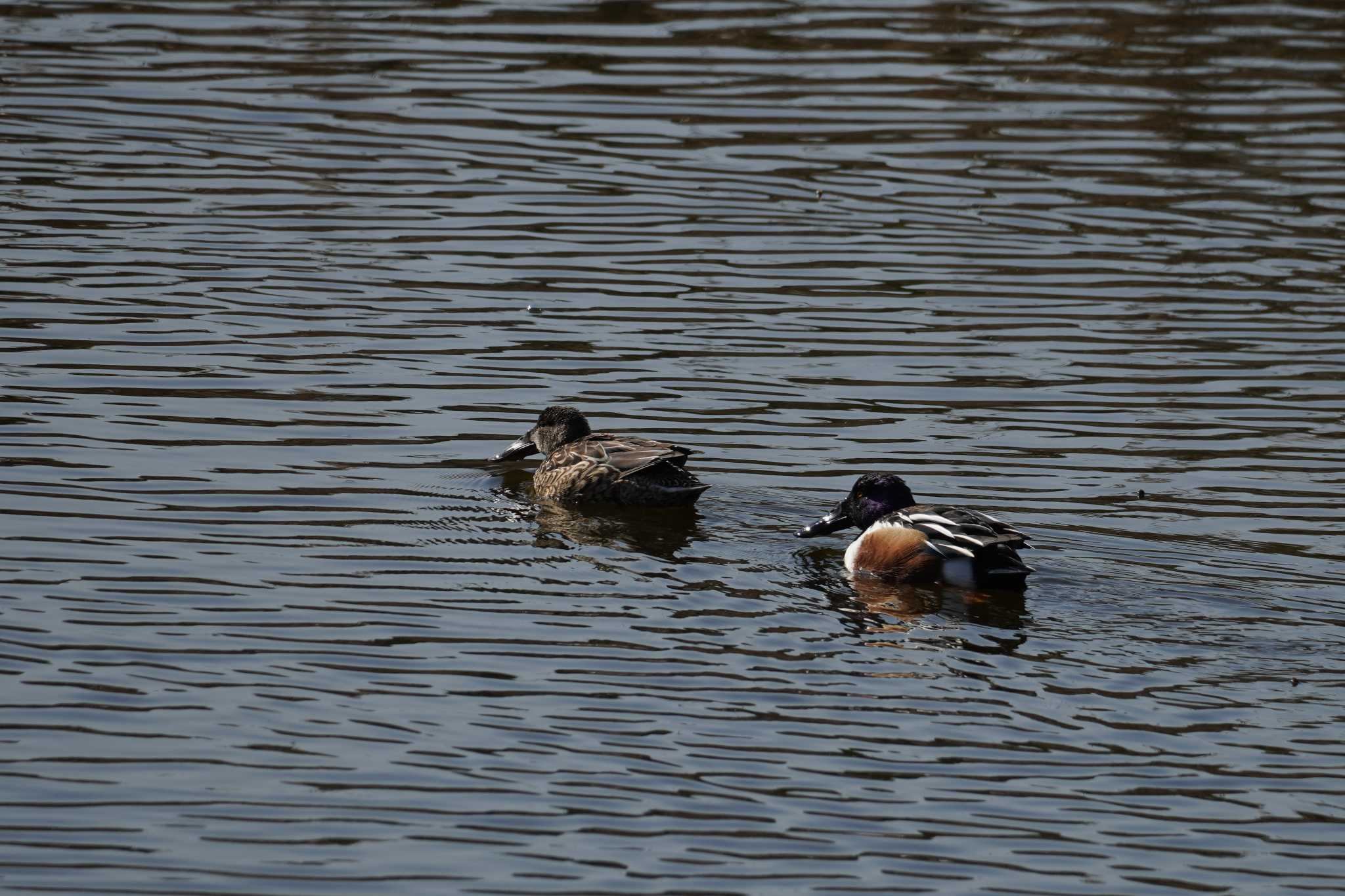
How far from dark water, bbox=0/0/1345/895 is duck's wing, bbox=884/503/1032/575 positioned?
0.18 metres

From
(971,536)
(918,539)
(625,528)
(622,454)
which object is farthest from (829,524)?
(622,454)

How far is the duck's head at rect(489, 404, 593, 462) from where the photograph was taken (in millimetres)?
11602

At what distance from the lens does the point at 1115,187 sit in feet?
Answer: 56.5

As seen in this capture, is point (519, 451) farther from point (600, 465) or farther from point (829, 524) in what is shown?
point (829, 524)

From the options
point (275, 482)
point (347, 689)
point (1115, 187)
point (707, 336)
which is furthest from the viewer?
point (1115, 187)

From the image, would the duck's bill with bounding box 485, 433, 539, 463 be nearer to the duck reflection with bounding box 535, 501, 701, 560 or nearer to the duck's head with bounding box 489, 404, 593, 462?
the duck's head with bounding box 489, 404, 593, 462

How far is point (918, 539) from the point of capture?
997 centimetres

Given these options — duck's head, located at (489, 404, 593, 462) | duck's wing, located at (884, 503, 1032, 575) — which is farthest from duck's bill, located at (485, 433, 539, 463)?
duck's wing, located at (884, 503, 1032, 575)

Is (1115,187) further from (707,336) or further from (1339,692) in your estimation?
(1339,692)

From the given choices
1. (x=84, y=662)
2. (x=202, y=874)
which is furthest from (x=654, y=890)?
(x=84, y=662)

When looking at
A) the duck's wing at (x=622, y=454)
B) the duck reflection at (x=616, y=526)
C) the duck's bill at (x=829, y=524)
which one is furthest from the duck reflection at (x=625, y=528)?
the duck's bill at (x=829, y=524)

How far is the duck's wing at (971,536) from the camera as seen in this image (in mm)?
9648

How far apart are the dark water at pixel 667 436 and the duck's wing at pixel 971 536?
18cm

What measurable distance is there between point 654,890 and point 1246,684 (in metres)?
2.96
